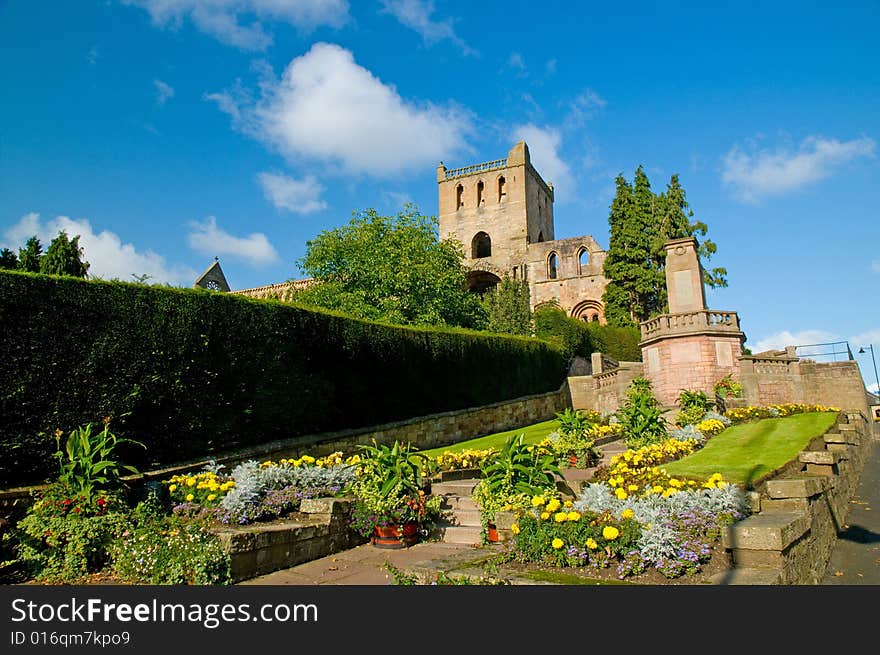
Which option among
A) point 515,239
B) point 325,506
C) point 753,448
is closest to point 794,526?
point 325,506

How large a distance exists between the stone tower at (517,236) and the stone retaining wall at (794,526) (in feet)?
112

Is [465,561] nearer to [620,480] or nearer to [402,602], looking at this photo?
[402,602]

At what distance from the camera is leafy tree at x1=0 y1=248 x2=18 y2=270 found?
848 inches

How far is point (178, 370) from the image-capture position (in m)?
10.7

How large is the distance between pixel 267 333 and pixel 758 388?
696 inches

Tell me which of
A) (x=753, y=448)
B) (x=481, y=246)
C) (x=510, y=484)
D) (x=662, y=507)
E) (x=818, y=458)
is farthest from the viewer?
(x=481, y=246)

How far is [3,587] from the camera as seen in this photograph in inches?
241

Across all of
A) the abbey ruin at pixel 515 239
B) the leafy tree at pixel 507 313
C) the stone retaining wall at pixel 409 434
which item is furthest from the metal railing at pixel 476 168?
the stone retaining wall at pixel 409 434

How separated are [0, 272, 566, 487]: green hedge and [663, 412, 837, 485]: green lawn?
817 cm

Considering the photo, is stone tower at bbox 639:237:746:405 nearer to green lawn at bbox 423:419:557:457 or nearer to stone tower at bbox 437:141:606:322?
green lawn at bbox 423:419:557:457

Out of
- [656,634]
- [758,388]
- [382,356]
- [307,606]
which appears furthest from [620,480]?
[758,388]

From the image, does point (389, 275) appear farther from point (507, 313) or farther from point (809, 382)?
point (809, 382)

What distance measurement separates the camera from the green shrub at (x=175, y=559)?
576 centimetres

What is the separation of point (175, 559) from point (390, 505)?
→ 2812mm
